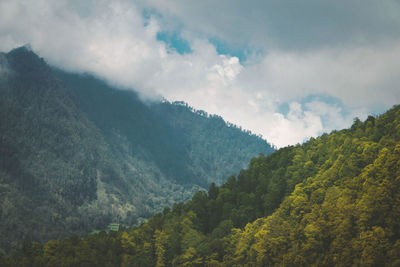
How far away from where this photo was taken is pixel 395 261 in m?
66.3

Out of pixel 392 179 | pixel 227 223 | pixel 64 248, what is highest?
pixel 392 179

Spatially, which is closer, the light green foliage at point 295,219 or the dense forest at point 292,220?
the light green foliage at point 295,219

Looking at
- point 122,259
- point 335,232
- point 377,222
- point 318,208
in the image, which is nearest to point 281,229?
point 318,208

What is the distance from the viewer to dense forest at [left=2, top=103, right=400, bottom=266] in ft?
258

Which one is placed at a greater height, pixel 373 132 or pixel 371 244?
pixel 373 132

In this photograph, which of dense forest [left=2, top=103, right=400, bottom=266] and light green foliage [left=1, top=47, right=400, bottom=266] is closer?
light green foliage [left=1, top=47, right=400, bottom=266]

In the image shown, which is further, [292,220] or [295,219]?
[292,220]

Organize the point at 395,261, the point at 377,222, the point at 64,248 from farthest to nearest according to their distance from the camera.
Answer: the point at 64,248 → the point at 377,222 → the point at 395,261

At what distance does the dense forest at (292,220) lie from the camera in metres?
78.6

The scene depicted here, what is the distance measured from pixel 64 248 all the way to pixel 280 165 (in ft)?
327

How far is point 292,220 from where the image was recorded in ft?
339

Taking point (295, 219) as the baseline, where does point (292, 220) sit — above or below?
below

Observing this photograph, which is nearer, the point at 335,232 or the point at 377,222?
the point at 377,222

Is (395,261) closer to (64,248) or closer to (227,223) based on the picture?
(227,223)
